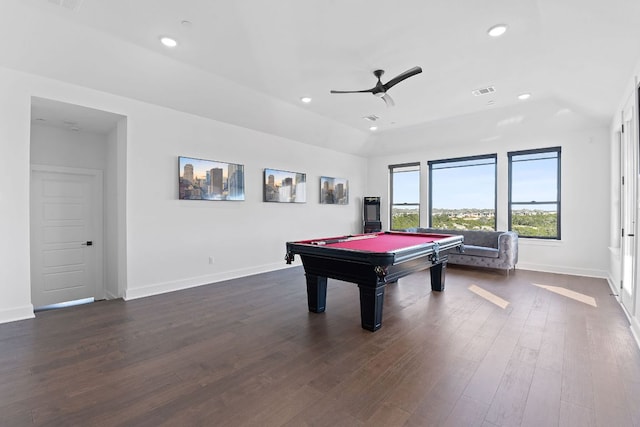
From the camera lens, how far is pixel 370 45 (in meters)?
3.58

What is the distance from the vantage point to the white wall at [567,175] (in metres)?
5.79

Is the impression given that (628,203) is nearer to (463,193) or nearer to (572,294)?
(572,294)

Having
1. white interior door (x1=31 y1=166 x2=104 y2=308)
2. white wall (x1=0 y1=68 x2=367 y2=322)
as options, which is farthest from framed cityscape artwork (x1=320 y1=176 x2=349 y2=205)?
white interior door (x1=31 y1=166 x2=104 y2=308)

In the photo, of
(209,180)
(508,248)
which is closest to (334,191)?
(209,180)

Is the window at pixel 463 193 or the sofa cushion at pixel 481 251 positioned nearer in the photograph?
the sofa cushion at pixel 481 251

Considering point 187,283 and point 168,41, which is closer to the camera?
point 168,41

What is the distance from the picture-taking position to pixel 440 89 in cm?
490

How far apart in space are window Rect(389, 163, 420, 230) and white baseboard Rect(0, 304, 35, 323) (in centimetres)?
742

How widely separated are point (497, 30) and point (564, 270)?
5065 millimetres

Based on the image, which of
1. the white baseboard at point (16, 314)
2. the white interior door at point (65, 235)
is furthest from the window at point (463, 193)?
the white baseboard at point (16, 314)

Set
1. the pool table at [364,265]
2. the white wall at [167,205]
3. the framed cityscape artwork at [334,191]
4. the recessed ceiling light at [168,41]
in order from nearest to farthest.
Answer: the pool table at [364,265]
the recessed ceiling light at [168,41]
the white wall at [167,205]
the framed cityscape artwork at [334,191]

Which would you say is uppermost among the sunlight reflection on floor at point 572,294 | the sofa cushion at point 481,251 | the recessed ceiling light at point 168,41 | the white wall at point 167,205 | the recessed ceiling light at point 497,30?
the recessed ceiling light at point 168,41

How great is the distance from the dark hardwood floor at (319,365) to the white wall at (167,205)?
70cm

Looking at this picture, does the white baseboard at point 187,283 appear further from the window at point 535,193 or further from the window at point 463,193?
the window at point 535,193
